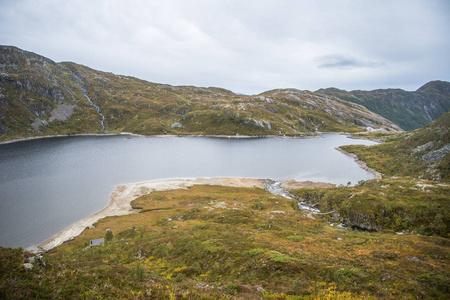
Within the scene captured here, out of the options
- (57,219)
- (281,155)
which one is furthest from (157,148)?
(57,219)

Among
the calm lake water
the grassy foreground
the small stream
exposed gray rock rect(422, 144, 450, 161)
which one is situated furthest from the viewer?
the small stream

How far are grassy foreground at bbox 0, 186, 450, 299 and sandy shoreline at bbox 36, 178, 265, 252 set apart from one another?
17.6m

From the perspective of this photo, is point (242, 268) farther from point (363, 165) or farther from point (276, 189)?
point (363, 165)

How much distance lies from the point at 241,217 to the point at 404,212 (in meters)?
29.9

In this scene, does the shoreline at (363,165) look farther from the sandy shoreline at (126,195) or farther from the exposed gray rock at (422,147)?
the sandy shoreline at (126,195)

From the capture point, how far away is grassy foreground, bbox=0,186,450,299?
482 inches

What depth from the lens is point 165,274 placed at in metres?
20.2

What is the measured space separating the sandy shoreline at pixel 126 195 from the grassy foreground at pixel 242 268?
17.6m

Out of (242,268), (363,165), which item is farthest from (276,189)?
(242,268)

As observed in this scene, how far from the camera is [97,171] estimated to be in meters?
93.0

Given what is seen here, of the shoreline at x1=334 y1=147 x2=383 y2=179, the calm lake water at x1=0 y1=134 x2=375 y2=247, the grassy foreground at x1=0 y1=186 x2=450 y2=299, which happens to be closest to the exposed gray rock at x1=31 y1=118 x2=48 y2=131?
the calm lake water at x1=0 y1=134 x2=375 y2=247

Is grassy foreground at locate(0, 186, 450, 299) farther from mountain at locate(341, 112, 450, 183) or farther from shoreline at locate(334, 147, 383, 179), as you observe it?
shoreline at locate(334, 147, 383, 179)

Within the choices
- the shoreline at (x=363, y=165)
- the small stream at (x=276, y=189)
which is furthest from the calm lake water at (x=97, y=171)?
the small stream at (x=276, y=189)

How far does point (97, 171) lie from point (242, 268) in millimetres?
94485
